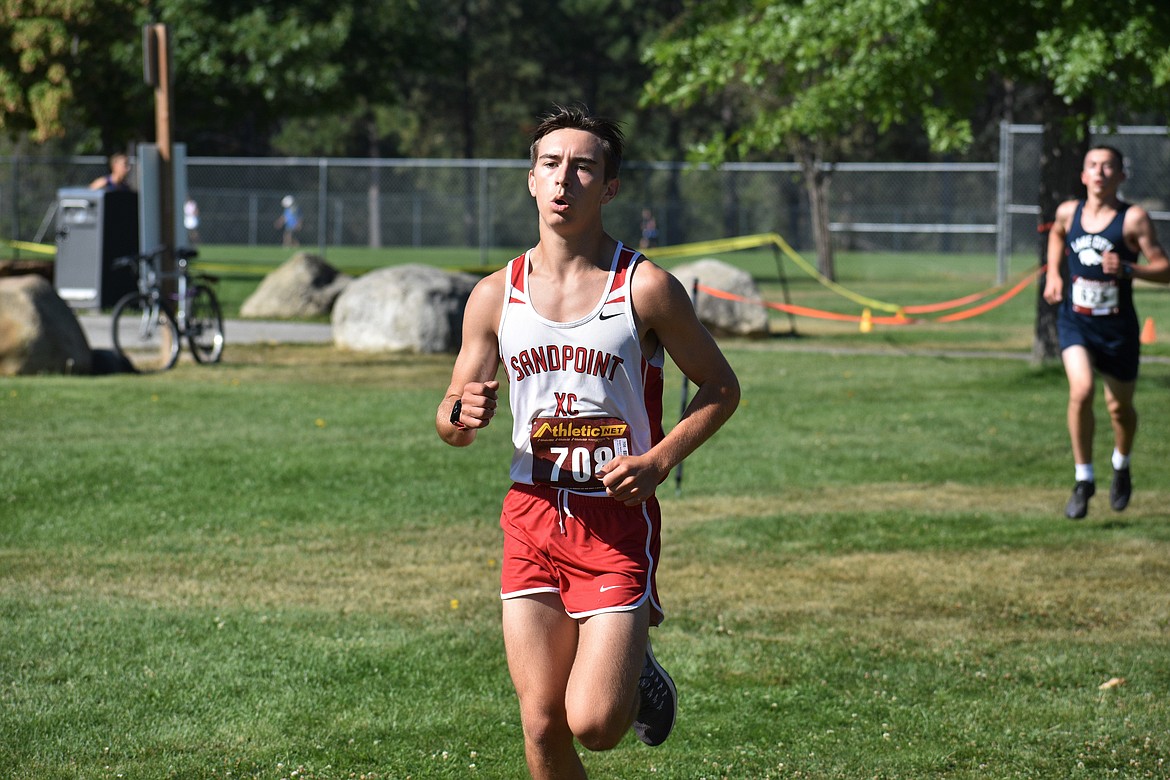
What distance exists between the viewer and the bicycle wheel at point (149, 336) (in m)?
15.6

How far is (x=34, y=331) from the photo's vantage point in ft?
48.1

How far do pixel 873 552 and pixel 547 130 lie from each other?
481 cm

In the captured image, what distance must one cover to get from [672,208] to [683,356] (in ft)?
114

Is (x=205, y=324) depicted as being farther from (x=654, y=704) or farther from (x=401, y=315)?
(x=654, y=704)

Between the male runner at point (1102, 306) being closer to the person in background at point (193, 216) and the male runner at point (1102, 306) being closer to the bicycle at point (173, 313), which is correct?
the bicycle at point (173, 313)

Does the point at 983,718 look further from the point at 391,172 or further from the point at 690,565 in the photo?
the point at 391,172

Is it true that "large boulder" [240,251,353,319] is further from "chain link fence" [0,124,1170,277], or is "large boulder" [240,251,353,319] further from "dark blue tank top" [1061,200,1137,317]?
"dark blue tank top" [1061,200,1137,317]

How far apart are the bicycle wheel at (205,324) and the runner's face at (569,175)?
12617mm

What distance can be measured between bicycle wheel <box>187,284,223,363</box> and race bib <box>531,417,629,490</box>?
41.7ft

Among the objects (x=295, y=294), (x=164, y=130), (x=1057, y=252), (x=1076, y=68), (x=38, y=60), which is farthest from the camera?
(x=38, y=60)

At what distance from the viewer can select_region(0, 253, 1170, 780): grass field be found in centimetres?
518

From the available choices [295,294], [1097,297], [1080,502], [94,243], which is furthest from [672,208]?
[1080,502]

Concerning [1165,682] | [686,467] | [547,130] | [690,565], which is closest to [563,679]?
[547,130]

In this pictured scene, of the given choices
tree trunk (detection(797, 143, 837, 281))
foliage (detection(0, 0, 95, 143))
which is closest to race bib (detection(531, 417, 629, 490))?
foliage (detection(0, 0, 95, 143))
